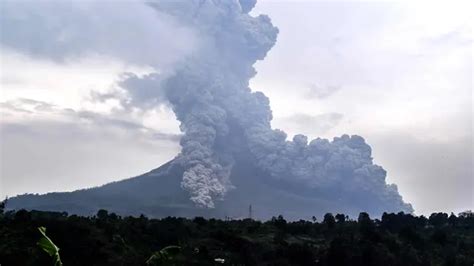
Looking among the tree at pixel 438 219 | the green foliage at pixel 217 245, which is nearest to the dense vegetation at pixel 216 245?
the green foliage at pixel 217 245

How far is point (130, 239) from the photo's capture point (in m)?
78.1

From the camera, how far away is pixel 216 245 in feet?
271

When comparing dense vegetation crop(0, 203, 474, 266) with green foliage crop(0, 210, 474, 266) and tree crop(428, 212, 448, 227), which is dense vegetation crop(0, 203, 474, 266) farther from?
tree crop(428, 212, 448, 227)

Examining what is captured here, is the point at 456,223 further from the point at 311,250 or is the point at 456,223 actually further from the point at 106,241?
the point at 106,241

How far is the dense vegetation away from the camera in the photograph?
63.5 metres

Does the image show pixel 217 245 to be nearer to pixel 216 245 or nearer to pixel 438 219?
pixel 216 245

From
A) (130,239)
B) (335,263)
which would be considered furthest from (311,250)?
(130,239)

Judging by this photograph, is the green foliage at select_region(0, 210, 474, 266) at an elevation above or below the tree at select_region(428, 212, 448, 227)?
below

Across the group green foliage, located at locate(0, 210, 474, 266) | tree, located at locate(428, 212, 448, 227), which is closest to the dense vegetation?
green foliage, located at locate(0, 210, 474, 266)

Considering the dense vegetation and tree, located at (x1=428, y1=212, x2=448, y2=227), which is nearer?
the dense vegetation

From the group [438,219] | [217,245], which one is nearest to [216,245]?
[217,245]

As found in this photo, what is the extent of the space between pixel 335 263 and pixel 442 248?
22.3 meters

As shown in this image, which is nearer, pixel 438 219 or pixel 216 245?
pixel 216 245

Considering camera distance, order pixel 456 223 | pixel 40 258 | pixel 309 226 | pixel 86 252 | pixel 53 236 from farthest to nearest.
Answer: pixel 456 223 → pixel 309 226 → pixel 53 236 → pixel 86 252 → pixel 40 258
